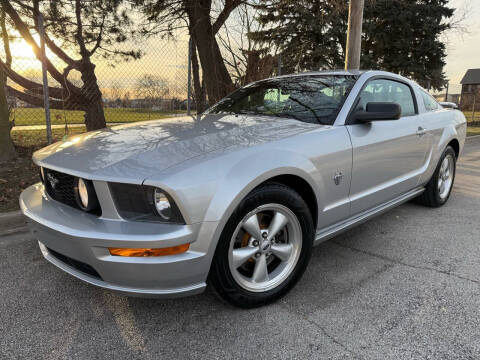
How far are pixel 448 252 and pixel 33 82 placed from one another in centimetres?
→ 640

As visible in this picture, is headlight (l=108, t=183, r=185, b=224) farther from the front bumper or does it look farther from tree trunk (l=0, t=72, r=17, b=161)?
tree trunk (l=0, t=72, r=17, b=161)

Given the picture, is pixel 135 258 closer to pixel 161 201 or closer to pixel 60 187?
pixel 161 201

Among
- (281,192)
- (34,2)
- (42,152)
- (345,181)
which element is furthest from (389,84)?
(34,2)

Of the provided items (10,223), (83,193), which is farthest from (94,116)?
(83,193)

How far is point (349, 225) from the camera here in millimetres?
2771

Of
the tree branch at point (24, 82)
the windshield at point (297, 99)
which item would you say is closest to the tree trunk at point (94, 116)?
the tree branch at point (24, 82)

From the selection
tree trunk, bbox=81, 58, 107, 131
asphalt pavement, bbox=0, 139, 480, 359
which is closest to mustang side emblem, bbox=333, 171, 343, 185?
asphalt pavement, bbox=0, 139, 480, 359

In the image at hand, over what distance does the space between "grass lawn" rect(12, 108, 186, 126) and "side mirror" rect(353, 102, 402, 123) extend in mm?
4104

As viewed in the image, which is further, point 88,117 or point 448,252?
point 88,117

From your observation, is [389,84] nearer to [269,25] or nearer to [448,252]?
[448,252]

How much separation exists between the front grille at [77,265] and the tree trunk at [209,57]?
218 inches

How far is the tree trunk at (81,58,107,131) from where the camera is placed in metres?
6.55

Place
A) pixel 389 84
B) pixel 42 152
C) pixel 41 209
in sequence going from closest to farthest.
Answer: pixel 41 209, pixel 42 152, pixel 389 84

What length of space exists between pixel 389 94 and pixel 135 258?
2.82 meters
